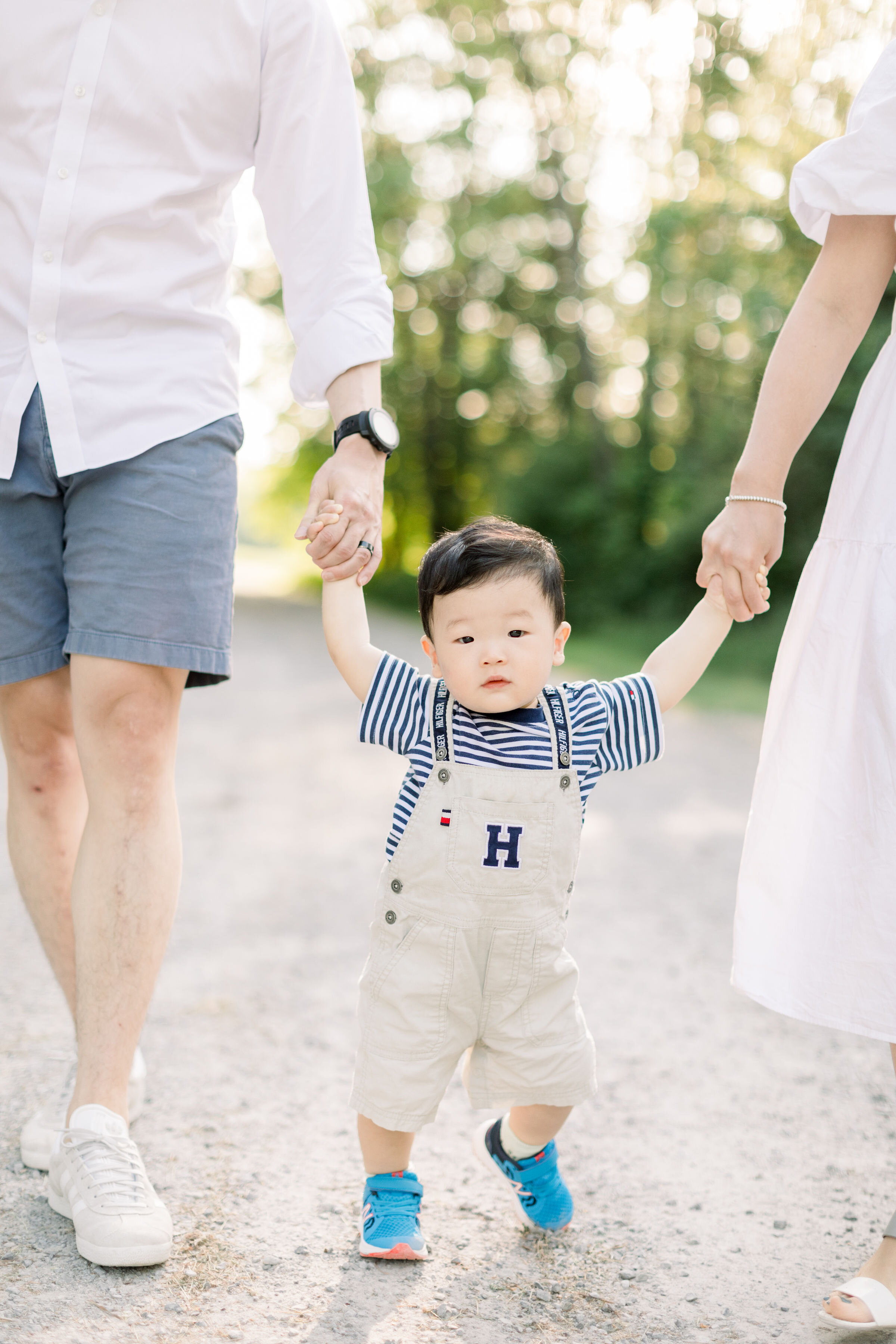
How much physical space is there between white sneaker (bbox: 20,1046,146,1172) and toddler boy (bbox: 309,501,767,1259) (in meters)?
0.54

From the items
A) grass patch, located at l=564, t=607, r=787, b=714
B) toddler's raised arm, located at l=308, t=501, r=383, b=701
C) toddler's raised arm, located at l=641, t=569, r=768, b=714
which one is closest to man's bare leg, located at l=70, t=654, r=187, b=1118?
toddler's raised arm, located at l=308, t=501, r=383, b=701

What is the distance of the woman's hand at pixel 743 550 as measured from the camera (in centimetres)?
201

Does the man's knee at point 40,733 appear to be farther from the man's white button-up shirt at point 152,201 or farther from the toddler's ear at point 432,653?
the toddler's ear at point 432,653

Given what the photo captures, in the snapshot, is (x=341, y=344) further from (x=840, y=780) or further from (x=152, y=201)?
(x=840, y=780)

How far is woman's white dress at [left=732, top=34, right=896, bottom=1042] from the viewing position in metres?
1.85

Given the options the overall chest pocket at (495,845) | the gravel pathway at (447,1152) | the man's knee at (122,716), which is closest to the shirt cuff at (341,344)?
the man's knee at (122,716)

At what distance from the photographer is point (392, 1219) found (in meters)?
2.06

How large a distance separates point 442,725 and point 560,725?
0.64ft

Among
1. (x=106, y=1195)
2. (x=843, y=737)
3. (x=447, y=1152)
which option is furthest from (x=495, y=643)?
(x=447, y=1152)

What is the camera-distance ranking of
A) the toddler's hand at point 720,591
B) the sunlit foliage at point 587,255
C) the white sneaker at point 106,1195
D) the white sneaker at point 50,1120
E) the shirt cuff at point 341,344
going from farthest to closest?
the sunlit foliage at point 587,255 → the white sneaker at point 50,1120 → the shirt cuff at point 341,344 → the toddler's hand at point 720,591 → the white sneaker at point 106,1195

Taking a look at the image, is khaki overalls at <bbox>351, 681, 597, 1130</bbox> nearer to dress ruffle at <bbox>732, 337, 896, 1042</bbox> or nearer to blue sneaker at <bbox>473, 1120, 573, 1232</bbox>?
blue sneaker at <bbox>473, 1120, 573, 1232</bbox>

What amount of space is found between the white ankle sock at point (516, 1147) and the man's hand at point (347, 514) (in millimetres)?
1019

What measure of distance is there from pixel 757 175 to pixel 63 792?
17.1 meters

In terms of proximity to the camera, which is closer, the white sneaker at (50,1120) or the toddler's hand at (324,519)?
the toddler's hand at (324,519)
